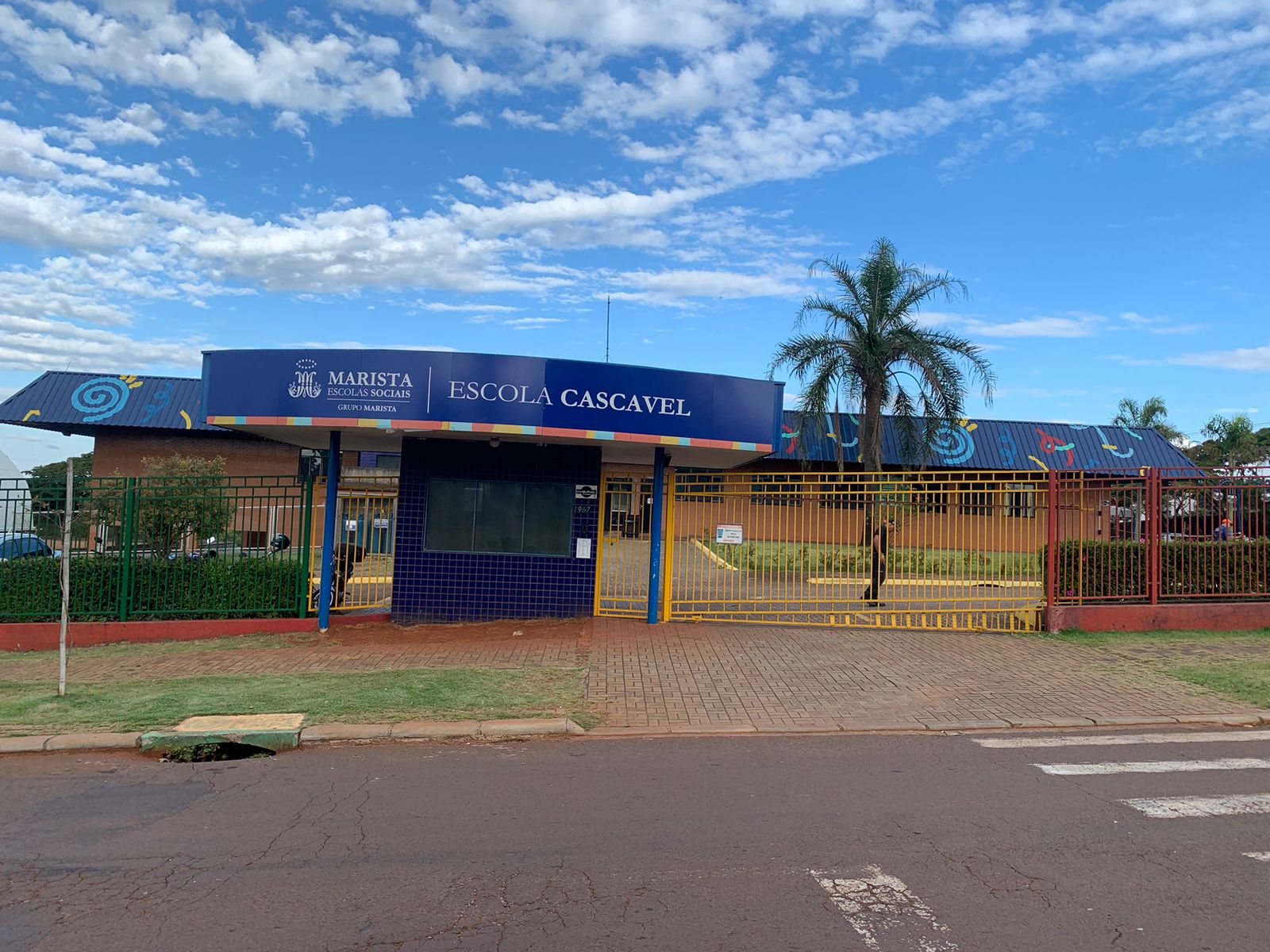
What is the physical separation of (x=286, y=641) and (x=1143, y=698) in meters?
10.0

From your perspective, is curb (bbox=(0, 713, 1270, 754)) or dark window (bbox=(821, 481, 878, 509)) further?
dark window (bbox=(821, 481, 878, 509))

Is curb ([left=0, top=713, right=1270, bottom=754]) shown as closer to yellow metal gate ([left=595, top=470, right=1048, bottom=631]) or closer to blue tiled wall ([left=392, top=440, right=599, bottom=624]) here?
yellow metal gate ([left=595, top=470, right=1048, bottom=631])

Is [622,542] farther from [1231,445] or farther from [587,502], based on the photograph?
[1231,445]

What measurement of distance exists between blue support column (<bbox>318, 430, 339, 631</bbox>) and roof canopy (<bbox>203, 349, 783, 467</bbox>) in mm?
656

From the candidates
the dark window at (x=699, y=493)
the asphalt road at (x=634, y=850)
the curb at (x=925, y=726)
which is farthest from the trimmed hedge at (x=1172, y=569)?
the asphalt road at (x=634, y=850)

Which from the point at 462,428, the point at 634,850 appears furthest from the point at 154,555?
the point at 634,850

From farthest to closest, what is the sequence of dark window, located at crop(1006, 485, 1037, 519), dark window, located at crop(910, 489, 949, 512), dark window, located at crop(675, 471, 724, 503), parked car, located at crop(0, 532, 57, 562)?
dark window, located at crop(675, 471, 724, 503)
dark window, located at crop(910, 489, 949, 512)
dark window, located at crop(1006, 485, 1037, 519)
parked car, located at crop(0, 532, 57, 562)

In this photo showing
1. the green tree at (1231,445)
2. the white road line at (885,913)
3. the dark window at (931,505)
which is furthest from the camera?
the green tree at (1231,445)

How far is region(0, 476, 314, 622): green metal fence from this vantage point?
12.1 m

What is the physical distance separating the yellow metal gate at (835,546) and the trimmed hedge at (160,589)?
4.60m

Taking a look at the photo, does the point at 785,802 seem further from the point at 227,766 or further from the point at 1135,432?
the point at 1135,432

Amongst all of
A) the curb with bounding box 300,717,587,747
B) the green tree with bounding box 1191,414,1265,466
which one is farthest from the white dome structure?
the green tree with bounding box 1191,414,1265,466

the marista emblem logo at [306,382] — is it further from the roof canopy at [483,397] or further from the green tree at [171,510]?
the green tree at [171,510]

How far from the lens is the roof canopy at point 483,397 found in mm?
11219
